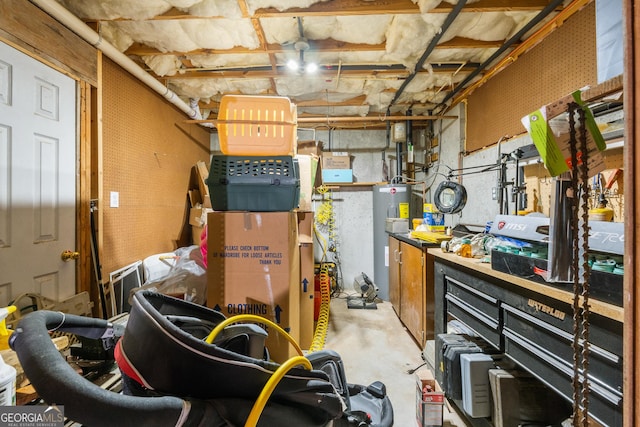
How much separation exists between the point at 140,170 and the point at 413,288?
2952mm

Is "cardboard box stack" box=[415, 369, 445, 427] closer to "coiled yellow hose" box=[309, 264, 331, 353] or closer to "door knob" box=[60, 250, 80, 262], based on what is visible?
"coiled yellow hose" box=[309, 264, 331, 353]

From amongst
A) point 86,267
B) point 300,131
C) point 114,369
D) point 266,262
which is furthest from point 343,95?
point 114,369

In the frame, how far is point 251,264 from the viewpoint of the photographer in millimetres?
1731

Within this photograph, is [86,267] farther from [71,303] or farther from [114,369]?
[114,369]

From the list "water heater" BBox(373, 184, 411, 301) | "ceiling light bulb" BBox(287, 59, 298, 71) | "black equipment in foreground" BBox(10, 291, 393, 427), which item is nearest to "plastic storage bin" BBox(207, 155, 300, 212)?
"black equipment in foreground" BBox(10, 291, 393, 427)

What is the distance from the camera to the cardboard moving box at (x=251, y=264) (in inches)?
67.9

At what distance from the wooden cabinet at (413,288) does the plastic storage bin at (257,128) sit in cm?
148

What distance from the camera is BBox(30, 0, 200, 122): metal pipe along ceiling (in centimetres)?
180

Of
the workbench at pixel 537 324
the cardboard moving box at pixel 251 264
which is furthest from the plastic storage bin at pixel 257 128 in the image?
the workbench at pixel 537 324

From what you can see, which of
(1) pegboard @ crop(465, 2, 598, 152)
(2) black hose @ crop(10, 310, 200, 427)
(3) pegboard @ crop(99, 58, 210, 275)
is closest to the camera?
(2) black hose @ crop(10, 310, 200, 427)

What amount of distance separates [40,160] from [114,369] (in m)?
1.51

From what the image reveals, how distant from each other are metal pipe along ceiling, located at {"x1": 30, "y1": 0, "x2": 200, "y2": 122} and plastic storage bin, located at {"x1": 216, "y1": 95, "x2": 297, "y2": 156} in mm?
1156

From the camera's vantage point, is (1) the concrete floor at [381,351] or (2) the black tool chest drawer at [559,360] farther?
(1) the concrete floor at [381,351]

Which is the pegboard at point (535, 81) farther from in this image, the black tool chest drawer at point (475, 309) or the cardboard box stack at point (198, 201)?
the cardboard box stack at point (198, 201)
